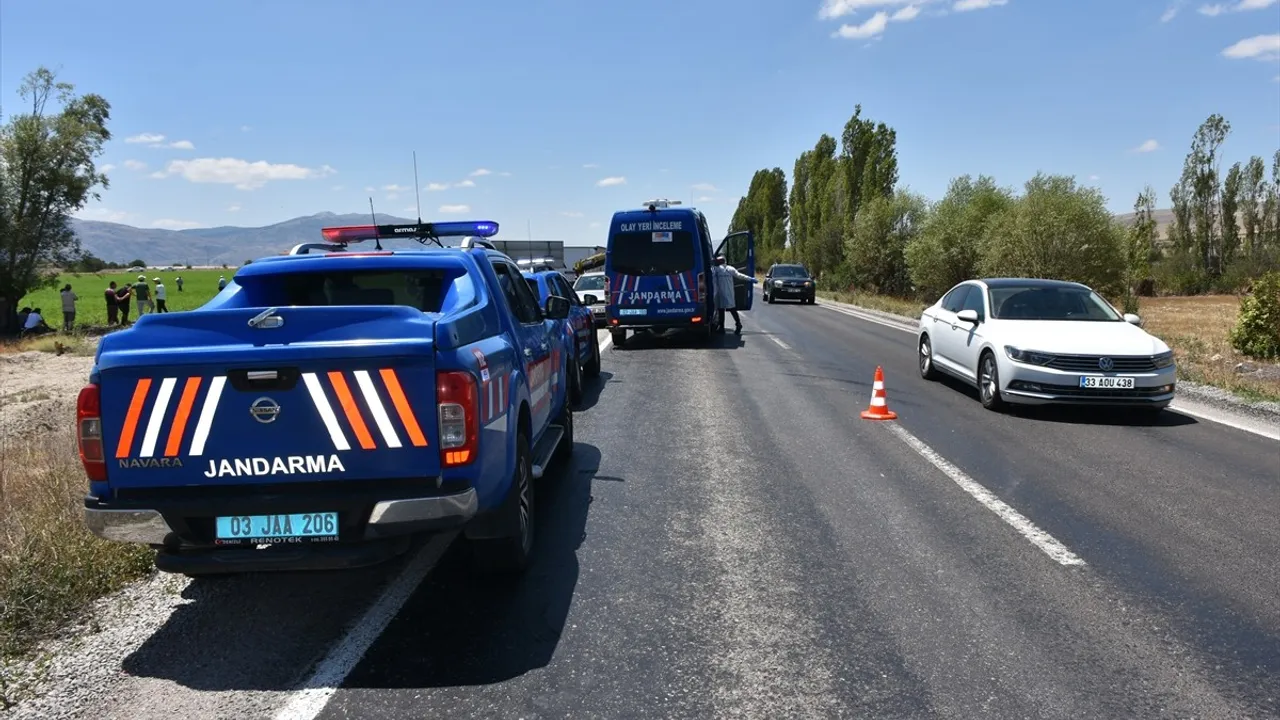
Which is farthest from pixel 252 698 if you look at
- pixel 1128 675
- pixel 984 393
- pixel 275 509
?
pixel 984 393

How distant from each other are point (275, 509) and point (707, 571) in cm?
228

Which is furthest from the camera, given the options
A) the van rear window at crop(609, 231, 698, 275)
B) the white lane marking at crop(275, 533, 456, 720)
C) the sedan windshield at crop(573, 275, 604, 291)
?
the sedan windshield at crop(573, 275, 604, 291)

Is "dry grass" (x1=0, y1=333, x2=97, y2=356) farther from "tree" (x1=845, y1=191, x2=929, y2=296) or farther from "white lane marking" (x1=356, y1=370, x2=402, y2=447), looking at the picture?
"tree" (x1=845, y1=191, x2=929, y2=296)

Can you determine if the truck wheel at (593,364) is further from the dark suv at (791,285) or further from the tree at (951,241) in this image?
the dark suv at (791,285)

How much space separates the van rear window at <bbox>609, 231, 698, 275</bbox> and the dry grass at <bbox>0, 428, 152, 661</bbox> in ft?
40.3

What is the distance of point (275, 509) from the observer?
3.77m

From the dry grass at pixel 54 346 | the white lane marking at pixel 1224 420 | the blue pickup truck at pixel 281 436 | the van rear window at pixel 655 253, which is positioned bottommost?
the dry grass at pixel 54 346

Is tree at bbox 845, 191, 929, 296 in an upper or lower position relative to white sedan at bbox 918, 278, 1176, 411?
upper

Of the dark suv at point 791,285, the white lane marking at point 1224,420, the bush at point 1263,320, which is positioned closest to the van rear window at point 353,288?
the white lane marking at point 1224,420

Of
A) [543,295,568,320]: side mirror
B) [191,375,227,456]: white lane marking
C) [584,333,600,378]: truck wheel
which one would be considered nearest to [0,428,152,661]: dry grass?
[191,375,227,456]: white lane marking

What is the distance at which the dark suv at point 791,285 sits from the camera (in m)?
37.7

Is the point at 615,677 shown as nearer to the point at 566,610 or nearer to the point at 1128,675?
the point at 566,610

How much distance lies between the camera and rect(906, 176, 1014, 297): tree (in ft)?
112

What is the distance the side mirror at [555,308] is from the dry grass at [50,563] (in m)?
2.98
